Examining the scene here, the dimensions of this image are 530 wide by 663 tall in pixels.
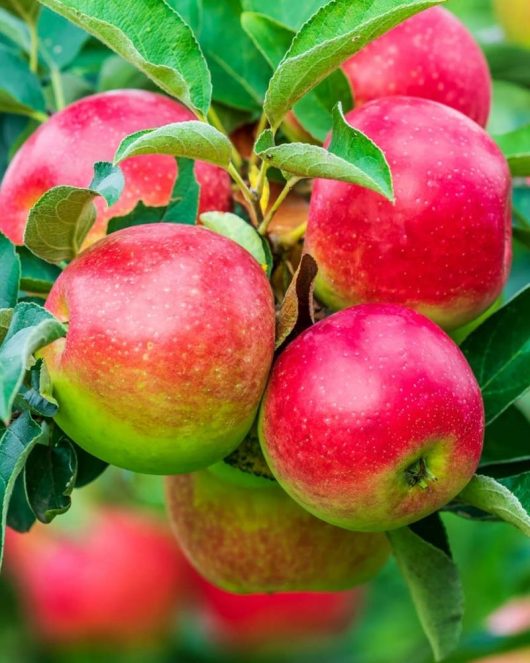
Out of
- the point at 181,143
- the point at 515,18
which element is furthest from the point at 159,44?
the point at 515,18

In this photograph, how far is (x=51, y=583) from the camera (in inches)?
94.9

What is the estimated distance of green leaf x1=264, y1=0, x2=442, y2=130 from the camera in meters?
0.70

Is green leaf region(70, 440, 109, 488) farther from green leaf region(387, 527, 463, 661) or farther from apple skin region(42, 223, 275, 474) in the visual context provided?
green leaf region(387, 527, 463, 661)

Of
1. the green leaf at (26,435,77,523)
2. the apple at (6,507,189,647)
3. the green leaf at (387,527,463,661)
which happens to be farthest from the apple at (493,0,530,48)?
the apple at (6,507,189,647)

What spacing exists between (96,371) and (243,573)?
392 millimetres

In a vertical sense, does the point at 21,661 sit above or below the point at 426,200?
below

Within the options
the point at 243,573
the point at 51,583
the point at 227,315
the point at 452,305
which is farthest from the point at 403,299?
the point at 51,583

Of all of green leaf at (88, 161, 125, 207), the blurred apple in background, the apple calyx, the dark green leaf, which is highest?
green leaf at (88, 161, 125, 207)

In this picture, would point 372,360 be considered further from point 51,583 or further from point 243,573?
point 51,583

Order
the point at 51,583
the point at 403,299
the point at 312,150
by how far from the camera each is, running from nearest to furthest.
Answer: the point at 312,150
the point at 403,299
the point at 51,583

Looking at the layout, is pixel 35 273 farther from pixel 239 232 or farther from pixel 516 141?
pixel 516 141

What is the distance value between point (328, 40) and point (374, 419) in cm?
25

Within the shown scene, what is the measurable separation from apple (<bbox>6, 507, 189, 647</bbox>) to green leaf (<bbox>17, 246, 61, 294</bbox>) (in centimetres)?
153

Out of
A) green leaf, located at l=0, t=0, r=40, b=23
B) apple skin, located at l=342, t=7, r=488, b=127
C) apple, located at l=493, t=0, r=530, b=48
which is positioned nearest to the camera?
apple skin, located at l=342, t=7, r=488, b=127
